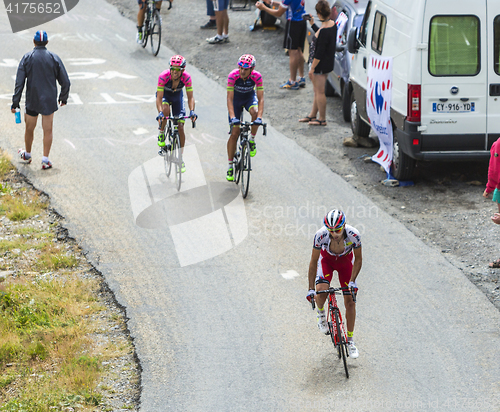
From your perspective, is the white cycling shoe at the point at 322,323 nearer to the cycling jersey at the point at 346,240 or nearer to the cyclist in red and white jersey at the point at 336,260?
the cyclist in red and white jersey at the point at 336,260

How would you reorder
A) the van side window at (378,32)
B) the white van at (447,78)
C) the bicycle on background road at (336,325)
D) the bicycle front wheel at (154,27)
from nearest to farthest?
the bicycle on background road at (336,325) → the white van at (447,78) → the van side window at (378,32) → the bicycle front wheel at (154,27)

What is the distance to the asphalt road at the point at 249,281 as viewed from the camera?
6336mm

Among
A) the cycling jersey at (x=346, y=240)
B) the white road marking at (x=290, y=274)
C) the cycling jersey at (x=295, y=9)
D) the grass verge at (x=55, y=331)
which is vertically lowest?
the white road marking at (x=290, y=274)

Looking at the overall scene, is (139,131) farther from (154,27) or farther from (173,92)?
(154,27)

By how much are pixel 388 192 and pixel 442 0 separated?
2.95 meters

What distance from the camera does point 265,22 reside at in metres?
20.7

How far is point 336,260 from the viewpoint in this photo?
261 inches

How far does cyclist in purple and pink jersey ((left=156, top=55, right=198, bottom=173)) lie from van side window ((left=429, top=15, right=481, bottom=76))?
11.9 feet

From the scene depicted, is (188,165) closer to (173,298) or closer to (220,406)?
(173,298)

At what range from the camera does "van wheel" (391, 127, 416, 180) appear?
1130 cm

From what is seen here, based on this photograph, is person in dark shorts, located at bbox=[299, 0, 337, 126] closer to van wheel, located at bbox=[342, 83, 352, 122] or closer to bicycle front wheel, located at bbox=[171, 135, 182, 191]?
van wheel, located at bbox=[342, 83, 352, 122]

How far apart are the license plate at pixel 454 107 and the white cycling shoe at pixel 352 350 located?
4958 mm

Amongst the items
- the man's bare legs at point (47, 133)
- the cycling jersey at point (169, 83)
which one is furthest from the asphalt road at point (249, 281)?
the cycling jersey at point (169, 83)

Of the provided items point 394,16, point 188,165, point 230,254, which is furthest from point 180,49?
point 230,254
